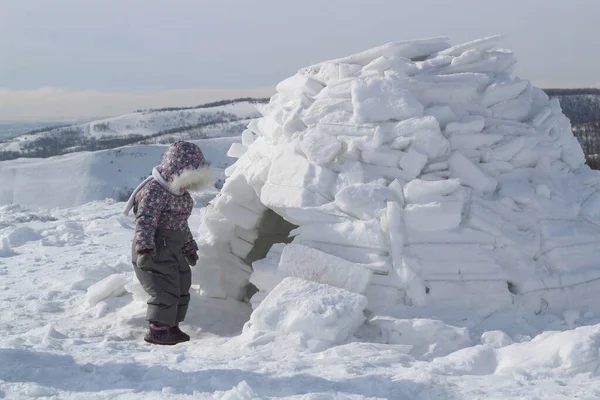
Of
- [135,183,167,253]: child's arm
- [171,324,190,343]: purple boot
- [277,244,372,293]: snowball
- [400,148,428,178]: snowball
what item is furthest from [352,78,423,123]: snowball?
Answer: [171,324,190,343]: purple boot

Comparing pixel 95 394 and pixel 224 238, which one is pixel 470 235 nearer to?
pixel 224 238

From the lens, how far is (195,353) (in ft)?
12.6

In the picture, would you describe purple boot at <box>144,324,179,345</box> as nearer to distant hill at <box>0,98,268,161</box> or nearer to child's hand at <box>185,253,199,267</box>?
child's hand at <box>185,253,199,267</box>

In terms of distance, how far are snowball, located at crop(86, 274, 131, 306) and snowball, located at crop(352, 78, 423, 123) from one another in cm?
240

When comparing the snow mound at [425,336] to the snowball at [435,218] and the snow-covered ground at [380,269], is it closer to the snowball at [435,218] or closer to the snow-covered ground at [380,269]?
the snow-covered ground at [380,269]

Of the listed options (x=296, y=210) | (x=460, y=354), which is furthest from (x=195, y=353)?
(x=460, y=354)

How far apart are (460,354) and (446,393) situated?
50 centimetres

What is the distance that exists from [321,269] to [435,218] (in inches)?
32.5

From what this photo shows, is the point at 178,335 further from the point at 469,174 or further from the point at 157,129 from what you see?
the point at 157,129

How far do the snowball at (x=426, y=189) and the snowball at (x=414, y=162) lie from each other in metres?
0.13

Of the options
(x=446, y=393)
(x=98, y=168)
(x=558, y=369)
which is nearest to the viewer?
(x=446, y=393)

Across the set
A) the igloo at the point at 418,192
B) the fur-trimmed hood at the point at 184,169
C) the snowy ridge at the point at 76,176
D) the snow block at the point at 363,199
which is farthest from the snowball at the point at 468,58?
the snowy ridge at the point at 76,176

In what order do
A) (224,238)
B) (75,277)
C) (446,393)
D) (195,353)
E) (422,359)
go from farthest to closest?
(75,277) → (224,238) → (195,353) → (422,359) → (446,393)

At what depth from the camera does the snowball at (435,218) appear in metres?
4.18
